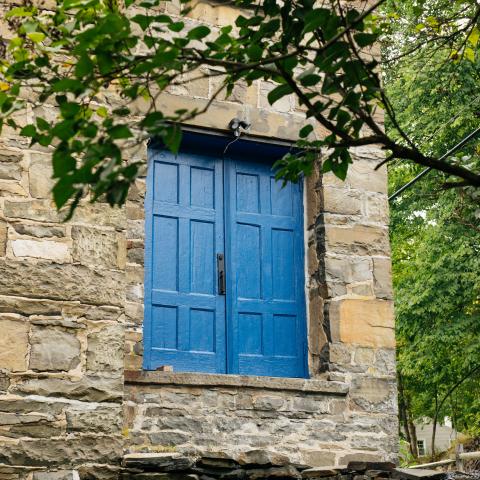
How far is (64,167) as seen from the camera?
9.04 feet

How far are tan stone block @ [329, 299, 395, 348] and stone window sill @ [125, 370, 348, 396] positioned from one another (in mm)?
362

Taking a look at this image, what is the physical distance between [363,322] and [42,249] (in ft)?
8.55

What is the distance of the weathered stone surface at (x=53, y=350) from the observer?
5.00 m

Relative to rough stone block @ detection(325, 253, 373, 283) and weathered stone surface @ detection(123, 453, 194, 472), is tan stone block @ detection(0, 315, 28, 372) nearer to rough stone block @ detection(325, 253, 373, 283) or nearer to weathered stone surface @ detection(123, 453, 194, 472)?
weathered stone surface @ detection(123, 453, 194, 472)

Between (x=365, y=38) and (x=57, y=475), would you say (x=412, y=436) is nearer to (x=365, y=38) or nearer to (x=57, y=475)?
(x=57, y=475)

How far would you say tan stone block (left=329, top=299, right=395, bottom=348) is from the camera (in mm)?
6740

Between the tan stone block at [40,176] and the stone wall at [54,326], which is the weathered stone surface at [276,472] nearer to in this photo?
the stone wall at [54,326]

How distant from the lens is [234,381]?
20.5ft

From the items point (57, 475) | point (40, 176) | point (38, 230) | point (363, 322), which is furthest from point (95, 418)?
point (363, 322)

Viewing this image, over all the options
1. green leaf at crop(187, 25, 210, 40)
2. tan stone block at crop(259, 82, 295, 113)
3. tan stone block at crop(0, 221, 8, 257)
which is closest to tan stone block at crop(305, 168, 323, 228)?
tan stone block at crop(259, 82, 295, 113)

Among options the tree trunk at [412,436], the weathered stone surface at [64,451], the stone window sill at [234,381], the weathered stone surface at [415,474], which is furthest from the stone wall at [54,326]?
the tree trunk at [412,436]

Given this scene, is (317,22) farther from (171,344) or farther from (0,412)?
(171,344)

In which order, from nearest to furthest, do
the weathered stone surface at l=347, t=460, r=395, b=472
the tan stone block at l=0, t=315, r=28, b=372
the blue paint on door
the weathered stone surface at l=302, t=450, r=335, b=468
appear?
the tan stone block at l=0, t=315, r=28, b=372
the weathered stone surface at l=347, t=460, r=395, b=472
the weathered stone surface at l=302, t=450, r=335, b=468
the blue paint on door

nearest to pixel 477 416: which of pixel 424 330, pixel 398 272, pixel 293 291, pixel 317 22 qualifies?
pixel 424 330
